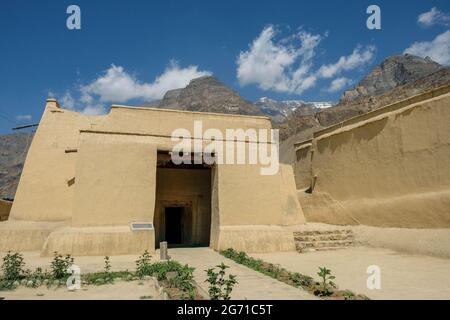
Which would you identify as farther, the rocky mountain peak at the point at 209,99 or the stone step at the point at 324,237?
the rocky mountain peak at the point at 209,99

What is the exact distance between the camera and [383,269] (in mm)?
8102

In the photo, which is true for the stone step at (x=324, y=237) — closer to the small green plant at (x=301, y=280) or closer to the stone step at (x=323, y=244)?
the stone step at (x=323, y=244)

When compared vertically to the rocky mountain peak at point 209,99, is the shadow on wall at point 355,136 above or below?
below

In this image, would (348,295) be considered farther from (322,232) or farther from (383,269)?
(322,232)

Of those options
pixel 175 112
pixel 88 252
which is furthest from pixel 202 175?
pixel 88 252

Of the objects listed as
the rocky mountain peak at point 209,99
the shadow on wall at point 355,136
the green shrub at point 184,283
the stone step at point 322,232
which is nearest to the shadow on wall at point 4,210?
the green shrub at point 184,283

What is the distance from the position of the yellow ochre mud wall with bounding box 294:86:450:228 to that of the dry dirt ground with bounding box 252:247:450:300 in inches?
57.8

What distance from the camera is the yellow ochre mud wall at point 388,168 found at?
10391 millimetres

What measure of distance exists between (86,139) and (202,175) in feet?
18.2

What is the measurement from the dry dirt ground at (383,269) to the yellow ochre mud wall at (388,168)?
147 cm

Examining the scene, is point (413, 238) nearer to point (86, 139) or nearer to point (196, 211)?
point (196, 211)

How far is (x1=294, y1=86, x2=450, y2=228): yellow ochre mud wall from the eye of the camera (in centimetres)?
1039

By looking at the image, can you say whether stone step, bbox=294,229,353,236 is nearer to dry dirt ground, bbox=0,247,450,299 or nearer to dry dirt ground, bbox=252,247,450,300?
dry dirt ground, bbox=252,247,450,300

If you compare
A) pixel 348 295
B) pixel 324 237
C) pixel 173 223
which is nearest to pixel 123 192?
pixel 173 223
